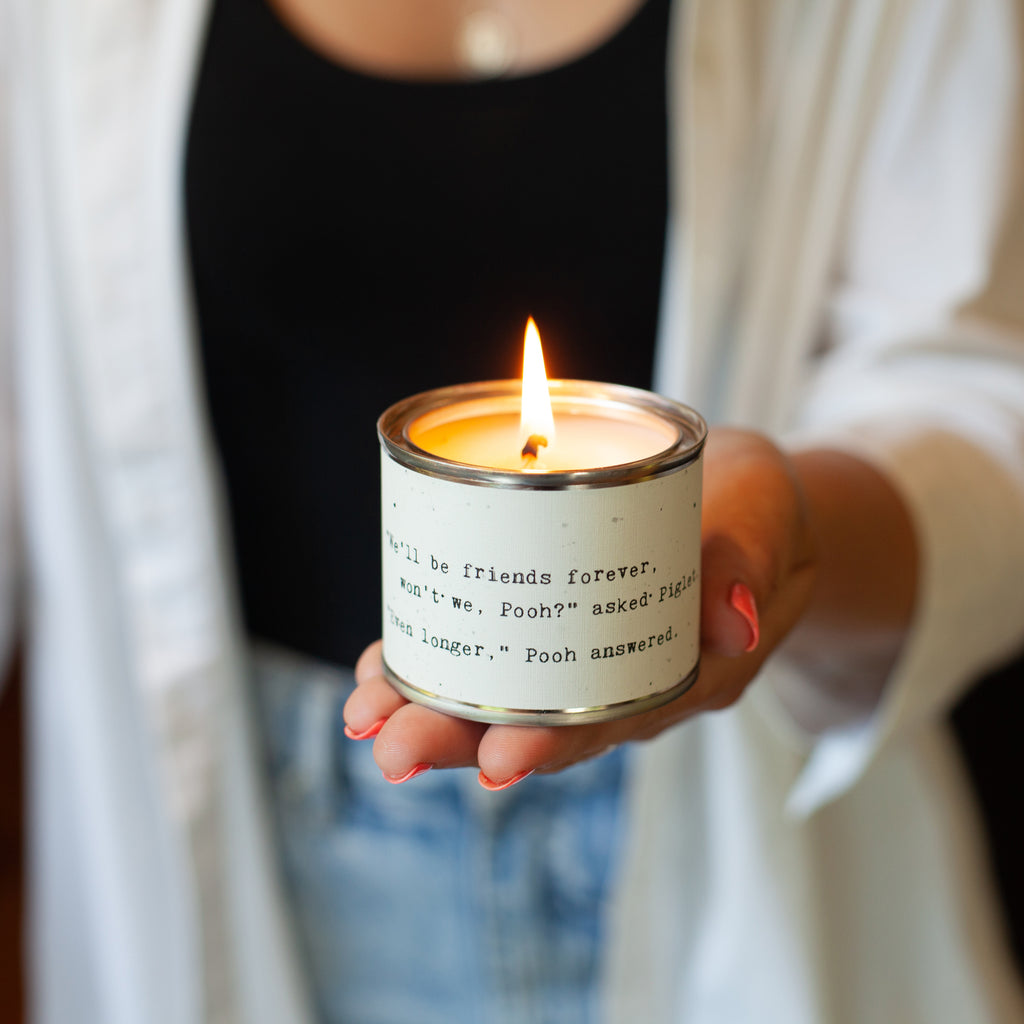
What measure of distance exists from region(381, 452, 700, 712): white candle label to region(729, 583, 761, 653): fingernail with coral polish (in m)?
0.03

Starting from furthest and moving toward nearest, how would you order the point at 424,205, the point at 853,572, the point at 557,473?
the point at 424,205, the point at 853,572, the point at 557,473

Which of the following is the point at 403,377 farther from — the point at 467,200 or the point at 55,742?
the point at 55,742

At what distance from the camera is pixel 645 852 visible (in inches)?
30.4

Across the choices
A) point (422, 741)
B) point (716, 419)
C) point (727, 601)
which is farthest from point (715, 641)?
point (716, 419)

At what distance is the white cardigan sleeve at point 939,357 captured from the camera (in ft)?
2.05

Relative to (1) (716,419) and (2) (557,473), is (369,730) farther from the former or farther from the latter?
(1) (716,419)

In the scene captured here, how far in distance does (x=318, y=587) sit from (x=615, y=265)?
32 cm

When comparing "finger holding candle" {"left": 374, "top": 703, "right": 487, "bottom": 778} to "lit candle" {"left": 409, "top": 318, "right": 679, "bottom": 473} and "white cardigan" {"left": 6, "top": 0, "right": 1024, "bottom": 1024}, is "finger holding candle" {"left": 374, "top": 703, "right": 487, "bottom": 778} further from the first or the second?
"white cardigan" {"left": 6, "top": 0, "right": 1024, "bottom": 1024}

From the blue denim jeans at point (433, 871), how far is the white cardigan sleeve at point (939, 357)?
0.57 feet

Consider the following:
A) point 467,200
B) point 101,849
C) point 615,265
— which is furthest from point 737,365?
point 101,849

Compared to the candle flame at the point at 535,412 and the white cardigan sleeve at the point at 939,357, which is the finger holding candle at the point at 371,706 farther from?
the white cardigan sleeve at the point at 939,357

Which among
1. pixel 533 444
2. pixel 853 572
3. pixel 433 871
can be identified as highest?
pixel 533 444

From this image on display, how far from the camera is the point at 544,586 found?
0.35 m

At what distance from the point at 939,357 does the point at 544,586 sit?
0.50m
